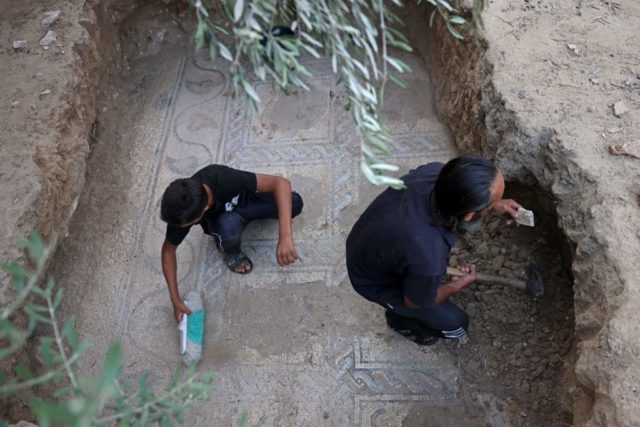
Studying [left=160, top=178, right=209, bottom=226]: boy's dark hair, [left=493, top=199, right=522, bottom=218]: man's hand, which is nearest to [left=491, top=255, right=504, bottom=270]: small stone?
[left=493, top=199, right=522, bottom=218]: man's hand

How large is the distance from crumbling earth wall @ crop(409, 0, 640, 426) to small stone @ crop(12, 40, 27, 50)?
306 centimetres

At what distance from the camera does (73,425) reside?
1040 millimetres

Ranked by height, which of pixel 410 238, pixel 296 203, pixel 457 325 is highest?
pixel 410 238

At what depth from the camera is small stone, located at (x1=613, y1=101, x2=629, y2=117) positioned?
291 centimetres

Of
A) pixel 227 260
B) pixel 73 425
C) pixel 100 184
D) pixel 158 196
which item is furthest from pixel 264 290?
pixel 73 425

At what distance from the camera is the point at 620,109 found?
9.56 ft

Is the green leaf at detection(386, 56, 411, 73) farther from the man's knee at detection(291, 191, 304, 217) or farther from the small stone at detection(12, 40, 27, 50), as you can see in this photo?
the small stone at detection(12, 40, 27, 50)

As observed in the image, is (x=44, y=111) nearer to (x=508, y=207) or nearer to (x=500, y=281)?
(x=508, y=207)

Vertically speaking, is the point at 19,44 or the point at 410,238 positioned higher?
the point at 410,238

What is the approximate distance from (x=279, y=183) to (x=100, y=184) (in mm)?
1557

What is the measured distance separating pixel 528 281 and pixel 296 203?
4.89 feet

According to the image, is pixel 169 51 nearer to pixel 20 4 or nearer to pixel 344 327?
pixel 20 4

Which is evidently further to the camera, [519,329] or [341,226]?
[341,226]

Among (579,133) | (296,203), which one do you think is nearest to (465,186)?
(579,133)
